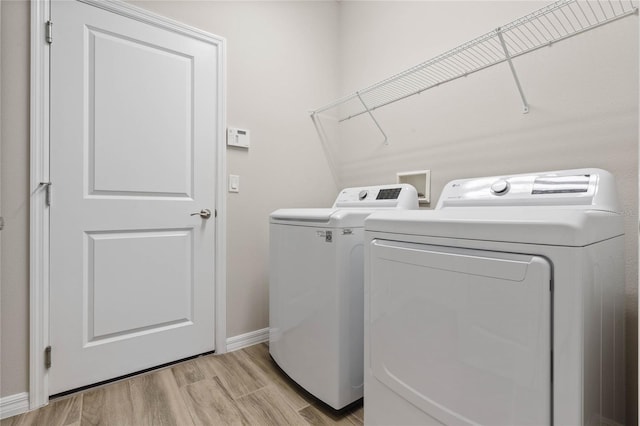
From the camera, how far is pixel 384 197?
5.69 feet

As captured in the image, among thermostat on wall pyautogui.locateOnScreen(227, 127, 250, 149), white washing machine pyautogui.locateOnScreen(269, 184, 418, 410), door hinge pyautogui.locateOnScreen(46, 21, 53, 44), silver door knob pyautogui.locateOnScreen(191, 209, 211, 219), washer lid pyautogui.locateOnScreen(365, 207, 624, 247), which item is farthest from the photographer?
thermostat on wall pyautogui.locateOnScreen(227, 127, 250, 149)

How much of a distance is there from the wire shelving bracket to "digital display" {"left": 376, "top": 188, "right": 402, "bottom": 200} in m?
0.44

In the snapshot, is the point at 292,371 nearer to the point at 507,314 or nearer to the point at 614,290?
the point at 507,314

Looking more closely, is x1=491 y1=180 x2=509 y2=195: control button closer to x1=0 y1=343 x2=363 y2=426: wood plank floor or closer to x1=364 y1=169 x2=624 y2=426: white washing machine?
x1=364 y1=169 x2=624 y2=426: white washing machine

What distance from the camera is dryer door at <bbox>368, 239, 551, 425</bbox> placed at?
0.65 m

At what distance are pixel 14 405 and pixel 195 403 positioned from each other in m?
0.75

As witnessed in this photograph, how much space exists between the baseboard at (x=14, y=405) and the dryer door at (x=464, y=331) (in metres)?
1.54

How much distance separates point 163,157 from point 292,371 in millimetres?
1344

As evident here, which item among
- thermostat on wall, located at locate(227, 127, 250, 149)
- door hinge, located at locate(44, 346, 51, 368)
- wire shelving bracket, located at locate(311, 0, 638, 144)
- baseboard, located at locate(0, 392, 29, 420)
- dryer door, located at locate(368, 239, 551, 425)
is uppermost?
wire shelving bracket, located at locate(311, 0, 638, 144)

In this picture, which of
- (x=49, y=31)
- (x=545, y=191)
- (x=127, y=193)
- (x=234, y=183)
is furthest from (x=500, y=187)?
(x=49, y=31)

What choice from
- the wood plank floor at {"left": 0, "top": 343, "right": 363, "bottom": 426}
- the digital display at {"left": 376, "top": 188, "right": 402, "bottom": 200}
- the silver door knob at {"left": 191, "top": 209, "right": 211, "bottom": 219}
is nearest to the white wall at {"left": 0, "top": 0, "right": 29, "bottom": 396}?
the wood plank floor at {"left": 0, "top": 343, "right": 363, "bottom": 426}

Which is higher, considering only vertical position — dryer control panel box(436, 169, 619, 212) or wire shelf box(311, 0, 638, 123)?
wire shelf box(311, 0, 638, 123)

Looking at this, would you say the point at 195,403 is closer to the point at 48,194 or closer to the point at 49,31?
the point at 48,194

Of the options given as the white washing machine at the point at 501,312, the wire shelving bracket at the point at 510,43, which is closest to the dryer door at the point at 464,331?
the white washing machine at the point at 501,312
